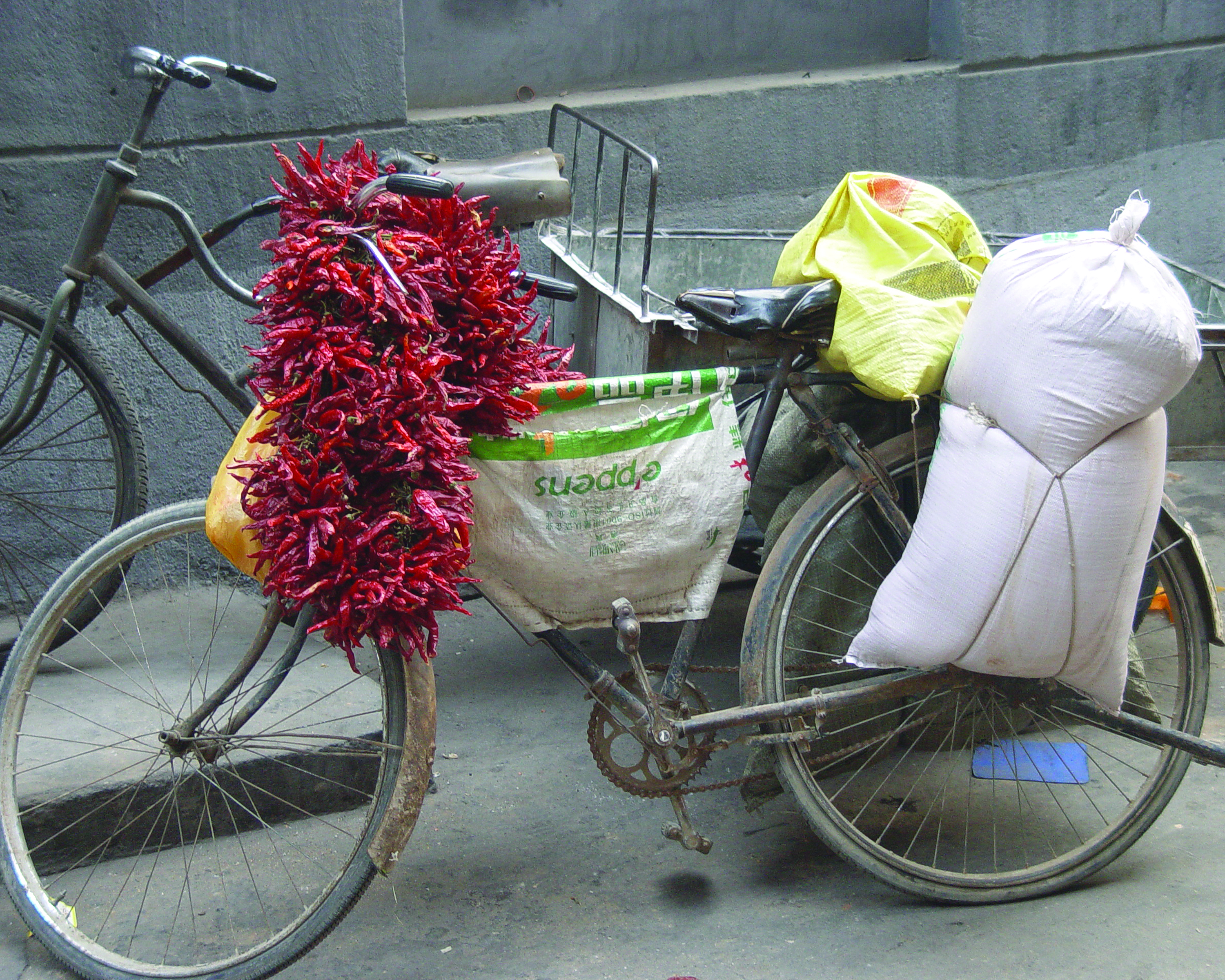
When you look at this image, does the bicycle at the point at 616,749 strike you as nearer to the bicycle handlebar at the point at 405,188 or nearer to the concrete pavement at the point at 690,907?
the concrete pavement at the point at 690,907

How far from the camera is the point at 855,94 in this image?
4.57 m

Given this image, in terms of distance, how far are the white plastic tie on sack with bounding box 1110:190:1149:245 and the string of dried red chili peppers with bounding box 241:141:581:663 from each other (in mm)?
1114

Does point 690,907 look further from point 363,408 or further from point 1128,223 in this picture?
point 1128,223

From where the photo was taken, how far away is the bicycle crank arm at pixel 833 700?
2.29 m

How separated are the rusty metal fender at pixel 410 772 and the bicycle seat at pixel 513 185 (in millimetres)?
1350

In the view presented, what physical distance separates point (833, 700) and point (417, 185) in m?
1.31

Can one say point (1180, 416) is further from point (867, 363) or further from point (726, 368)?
point (726, 368)

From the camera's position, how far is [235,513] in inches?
78.0

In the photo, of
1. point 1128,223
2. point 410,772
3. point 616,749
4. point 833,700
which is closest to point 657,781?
point 833,700

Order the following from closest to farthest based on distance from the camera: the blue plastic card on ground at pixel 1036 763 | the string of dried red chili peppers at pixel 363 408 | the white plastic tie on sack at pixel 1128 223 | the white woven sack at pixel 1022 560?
the string of dried red chili peppers at pixel 363 408, the white plastic tie on sack at pixel 1128 223, the white woven sack at pixel 1022 560, the blue plastic card on ground at pixel 1036 763

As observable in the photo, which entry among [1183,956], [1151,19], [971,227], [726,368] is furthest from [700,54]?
[1183,956]

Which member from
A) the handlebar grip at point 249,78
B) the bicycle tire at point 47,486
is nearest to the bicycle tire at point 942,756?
the handlebar grip at point 249,78

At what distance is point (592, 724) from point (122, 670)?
1476 mm

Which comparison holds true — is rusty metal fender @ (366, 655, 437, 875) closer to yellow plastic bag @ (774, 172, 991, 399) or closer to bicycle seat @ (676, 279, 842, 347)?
bicycle seat @ (676, 279, 842, 347)
